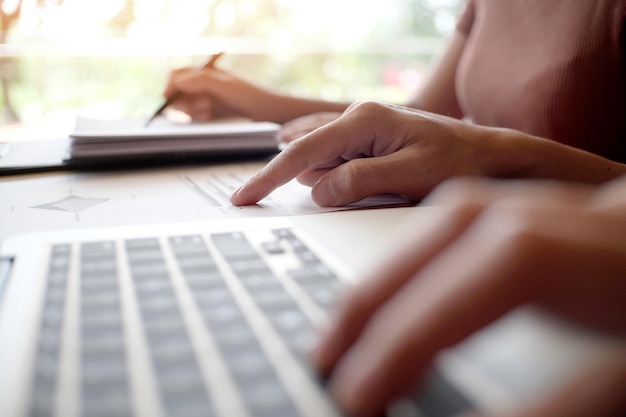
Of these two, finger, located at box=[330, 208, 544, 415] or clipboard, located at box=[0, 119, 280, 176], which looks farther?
clipboard, located at box=[0, 119, 280, 176]

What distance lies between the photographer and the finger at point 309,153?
2.05ft

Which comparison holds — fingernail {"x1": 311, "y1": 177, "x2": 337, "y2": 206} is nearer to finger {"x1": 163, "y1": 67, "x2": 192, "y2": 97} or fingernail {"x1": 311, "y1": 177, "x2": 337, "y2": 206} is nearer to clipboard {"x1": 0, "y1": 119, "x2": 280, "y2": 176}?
clipboard {"x1": 0, "y1": 119, "x2": 280, "y2": 176}

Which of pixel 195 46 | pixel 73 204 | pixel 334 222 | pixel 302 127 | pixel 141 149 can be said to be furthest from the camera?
pixel 195 46

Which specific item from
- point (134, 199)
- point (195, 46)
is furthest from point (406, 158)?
point (195, 46)

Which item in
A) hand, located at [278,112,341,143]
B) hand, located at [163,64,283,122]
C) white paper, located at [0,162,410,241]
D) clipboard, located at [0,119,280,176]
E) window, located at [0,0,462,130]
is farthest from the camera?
window, located at [0,0,462,130]

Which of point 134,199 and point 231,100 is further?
point 231,100

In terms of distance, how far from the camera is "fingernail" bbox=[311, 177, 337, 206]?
62cm

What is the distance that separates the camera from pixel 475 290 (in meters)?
0.24

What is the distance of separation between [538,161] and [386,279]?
1.40 ft

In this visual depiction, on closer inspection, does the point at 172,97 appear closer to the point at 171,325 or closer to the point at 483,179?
the point at 483,179

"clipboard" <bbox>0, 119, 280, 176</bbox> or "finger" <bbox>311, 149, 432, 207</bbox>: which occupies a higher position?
"finger" <bbox>311, 149, 432, 207</bbox>

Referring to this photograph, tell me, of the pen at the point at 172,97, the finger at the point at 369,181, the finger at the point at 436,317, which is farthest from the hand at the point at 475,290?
the pen at the point at 172,97

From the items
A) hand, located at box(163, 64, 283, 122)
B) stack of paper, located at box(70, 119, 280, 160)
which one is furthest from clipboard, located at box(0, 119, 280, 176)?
hand, located at box(163, 64, 283, 122)

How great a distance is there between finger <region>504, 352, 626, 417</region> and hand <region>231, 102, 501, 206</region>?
1.27 ft
